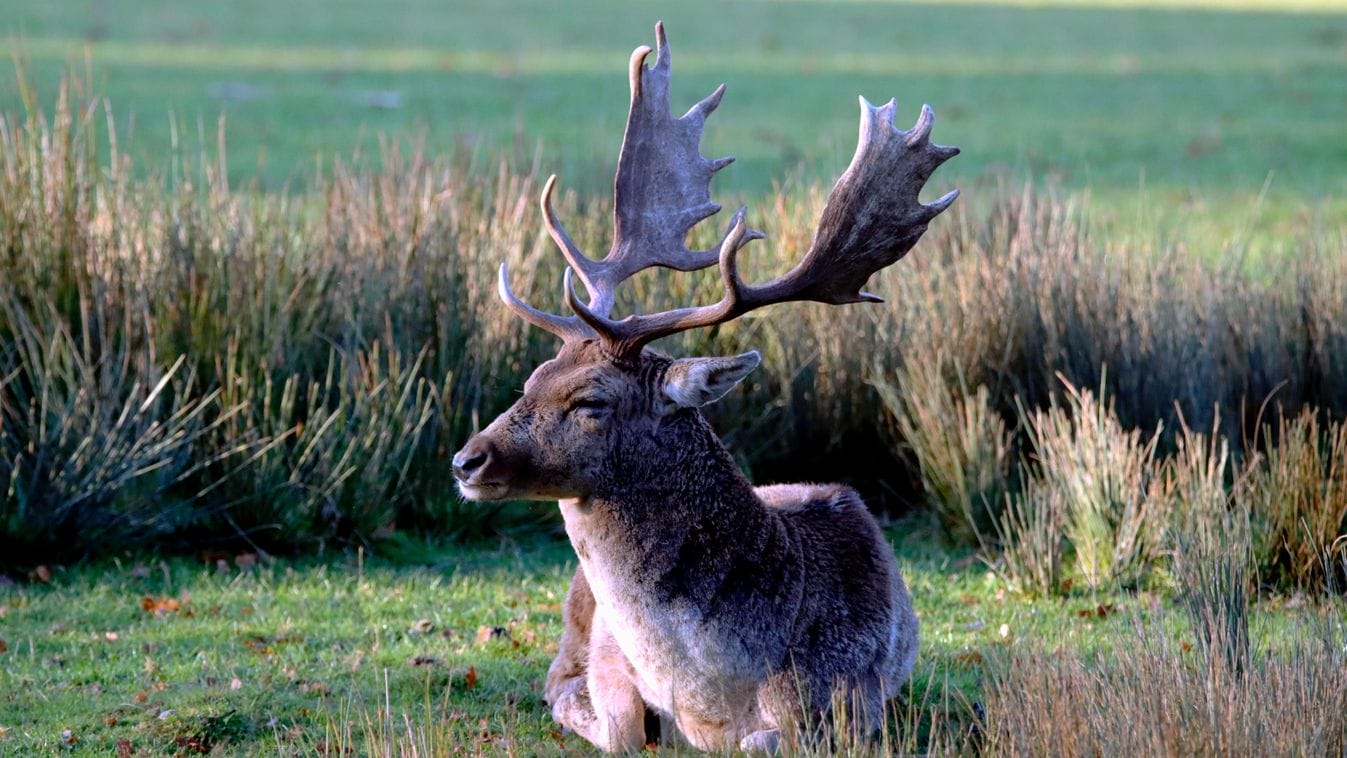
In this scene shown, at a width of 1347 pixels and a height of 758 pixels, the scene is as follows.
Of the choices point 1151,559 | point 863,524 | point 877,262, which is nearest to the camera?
point 877,262

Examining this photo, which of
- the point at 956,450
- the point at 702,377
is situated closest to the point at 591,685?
the point at 702,377

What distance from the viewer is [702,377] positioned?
5168 millimetres

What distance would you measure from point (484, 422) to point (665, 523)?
3.57m

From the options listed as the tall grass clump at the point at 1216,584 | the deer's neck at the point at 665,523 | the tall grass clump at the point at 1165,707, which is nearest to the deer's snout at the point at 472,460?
the deer's neck at the point at 665,523

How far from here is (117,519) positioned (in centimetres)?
782

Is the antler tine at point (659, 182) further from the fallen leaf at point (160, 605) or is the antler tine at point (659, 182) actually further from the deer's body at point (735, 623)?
the fallen leaf at point (160, 605)

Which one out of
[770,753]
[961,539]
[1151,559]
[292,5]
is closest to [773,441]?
[961,539]

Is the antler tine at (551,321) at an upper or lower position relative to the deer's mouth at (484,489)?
upper

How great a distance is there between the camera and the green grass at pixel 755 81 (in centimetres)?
1805

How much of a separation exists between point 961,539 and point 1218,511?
230 centimetres

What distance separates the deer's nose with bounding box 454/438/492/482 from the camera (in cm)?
499

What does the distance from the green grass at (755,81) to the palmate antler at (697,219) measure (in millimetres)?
4601

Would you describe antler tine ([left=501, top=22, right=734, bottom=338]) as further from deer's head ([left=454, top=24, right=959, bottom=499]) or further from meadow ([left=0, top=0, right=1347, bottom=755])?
meadow ([left=0, top=0, right=1347, bottom=755])

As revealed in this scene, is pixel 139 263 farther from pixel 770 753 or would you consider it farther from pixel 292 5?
pixel 292 5
